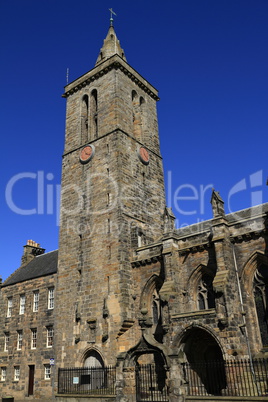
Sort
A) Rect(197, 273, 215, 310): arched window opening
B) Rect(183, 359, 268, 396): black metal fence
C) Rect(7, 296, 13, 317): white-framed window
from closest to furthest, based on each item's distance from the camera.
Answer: Rect(183, 359, 268, 396): black metal fence → Rect(197, 273, 215, 310): arched window opening → Rect(7, 296, 13, 317): white-framed window

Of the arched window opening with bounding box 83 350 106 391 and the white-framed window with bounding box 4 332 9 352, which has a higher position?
the white-framed window with bounding box 4 332 9 352

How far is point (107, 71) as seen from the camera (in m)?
29.2

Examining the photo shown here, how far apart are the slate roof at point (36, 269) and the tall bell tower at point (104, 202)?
14.9 feet

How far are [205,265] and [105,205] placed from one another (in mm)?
8074

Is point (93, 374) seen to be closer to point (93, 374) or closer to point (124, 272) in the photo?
point (93, 374)

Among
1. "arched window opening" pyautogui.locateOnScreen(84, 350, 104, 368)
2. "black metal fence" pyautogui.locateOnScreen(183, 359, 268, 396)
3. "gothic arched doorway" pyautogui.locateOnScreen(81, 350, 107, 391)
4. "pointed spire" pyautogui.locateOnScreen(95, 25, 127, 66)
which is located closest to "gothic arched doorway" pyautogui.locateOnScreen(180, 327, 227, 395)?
"black metal fence" pyautogui.locateOnScreen(183, 359, 268, 396)

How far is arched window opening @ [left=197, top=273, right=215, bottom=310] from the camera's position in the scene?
19891 mm

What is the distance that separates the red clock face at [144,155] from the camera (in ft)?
91.0

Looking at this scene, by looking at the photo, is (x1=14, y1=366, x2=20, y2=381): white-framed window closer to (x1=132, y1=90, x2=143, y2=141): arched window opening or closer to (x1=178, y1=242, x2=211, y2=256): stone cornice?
(x1=178, y1=242, x2=211, y2=256): stone cornice

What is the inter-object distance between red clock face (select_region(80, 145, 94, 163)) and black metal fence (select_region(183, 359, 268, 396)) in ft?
51.2

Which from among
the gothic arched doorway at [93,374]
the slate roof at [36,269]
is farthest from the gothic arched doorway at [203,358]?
the slate roof at [36,269]

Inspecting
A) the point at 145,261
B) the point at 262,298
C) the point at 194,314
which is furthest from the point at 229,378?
the point at 145,261

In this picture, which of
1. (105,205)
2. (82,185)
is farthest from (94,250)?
(82,185)

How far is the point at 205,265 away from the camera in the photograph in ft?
66.2
